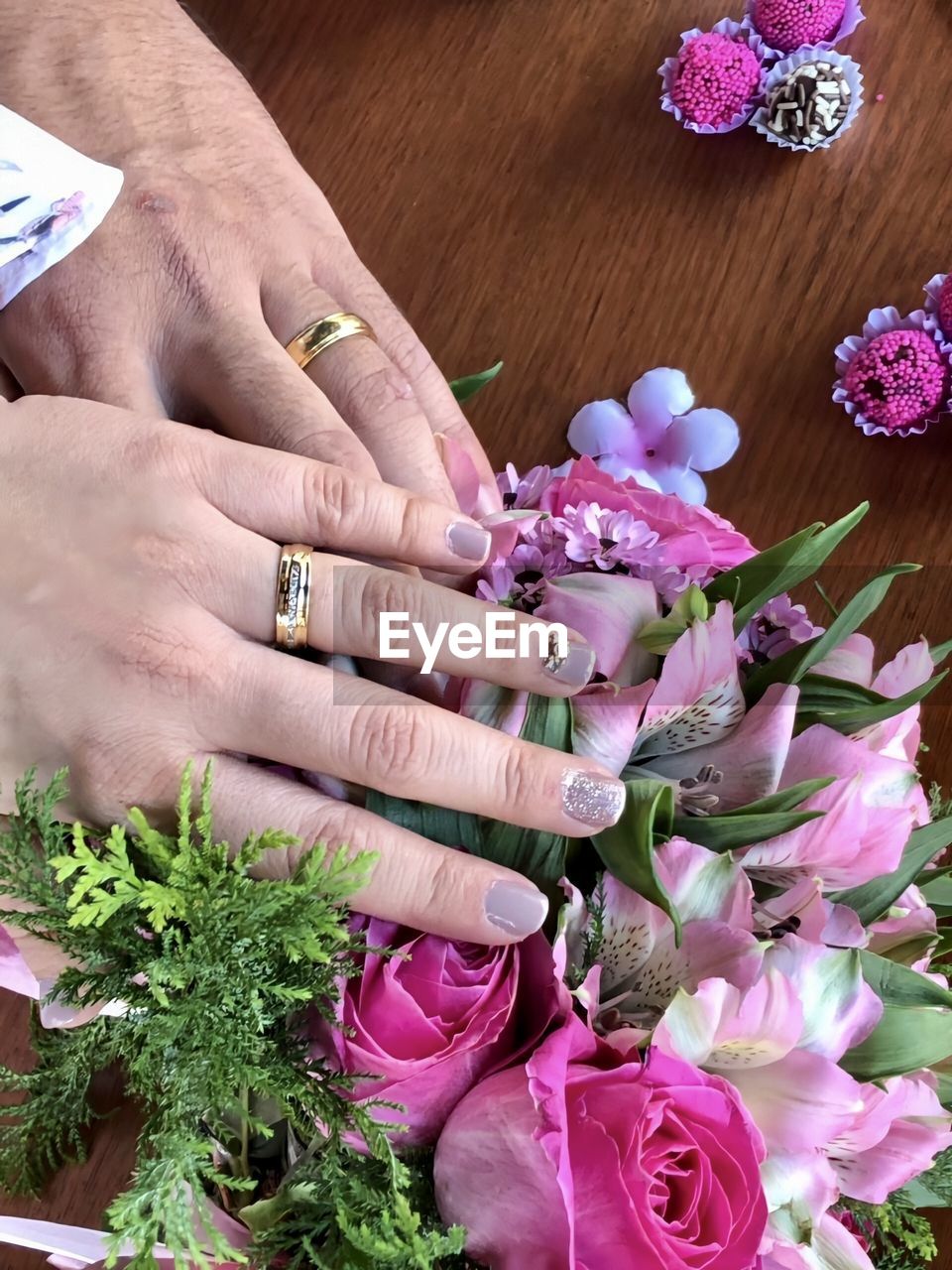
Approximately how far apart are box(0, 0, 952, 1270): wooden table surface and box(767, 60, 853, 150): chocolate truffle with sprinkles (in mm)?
16

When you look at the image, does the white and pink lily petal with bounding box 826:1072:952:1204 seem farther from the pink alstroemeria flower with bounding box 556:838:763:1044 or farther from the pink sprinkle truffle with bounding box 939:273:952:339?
the pink sprinkle truffle with bounding box 939:273:952:339

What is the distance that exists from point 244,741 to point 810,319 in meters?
0.40

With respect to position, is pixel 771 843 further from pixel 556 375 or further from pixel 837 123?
pixel 837 123

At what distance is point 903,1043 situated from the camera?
0.30 metres

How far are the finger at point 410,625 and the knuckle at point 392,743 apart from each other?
23mm

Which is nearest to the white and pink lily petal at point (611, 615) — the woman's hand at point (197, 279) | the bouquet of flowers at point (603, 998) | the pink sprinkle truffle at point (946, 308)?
the bouquet of flowers at point (603, 998)

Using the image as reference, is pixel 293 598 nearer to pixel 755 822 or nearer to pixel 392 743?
pixel 392 743

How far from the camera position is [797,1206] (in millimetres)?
287

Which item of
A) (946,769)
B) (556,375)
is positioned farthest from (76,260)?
(946,769)

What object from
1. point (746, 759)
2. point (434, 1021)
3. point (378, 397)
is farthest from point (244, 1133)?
point (378, 397)

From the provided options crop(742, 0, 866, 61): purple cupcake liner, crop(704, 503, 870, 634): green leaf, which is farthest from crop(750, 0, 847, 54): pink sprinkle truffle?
Result: crop(704, 503, 870, 634): green leaf

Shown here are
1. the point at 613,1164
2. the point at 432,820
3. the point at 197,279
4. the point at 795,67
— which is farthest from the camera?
the point at 795,67

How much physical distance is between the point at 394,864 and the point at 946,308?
43 cm

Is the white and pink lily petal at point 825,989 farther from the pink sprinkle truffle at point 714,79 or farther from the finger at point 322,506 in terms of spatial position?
the pink sprinkle truffle at point 714,79
